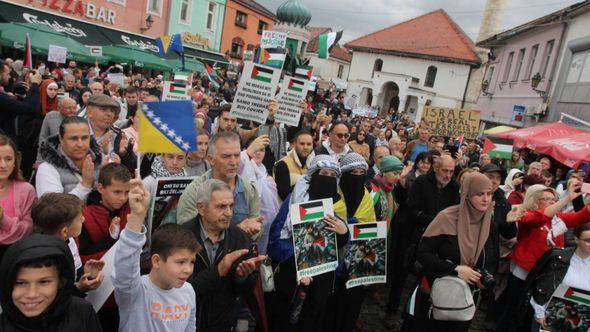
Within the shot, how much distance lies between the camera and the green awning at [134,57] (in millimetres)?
19375

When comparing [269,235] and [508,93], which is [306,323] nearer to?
[269,235]

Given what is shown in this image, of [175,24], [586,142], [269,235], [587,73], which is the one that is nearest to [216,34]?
[175,24]

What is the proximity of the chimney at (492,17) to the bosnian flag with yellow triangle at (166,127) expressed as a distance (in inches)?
1500

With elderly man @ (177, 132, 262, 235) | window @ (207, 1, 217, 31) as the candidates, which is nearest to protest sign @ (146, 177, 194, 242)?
elderly man @ (177, 132, 262, 235)

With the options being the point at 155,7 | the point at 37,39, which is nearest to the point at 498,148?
the point at 37,39

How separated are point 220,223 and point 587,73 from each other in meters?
15.1

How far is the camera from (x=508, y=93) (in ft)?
70.7

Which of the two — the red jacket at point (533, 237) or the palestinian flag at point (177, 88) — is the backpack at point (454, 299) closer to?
the red jacket at point (533, 237)

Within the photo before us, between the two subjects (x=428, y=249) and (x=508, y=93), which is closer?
(x=428, y=249)

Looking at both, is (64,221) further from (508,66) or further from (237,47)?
(237,47)

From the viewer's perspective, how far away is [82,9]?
22312 millimetres

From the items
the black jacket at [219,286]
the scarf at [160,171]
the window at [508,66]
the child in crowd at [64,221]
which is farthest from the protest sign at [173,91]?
the window at [508,66]

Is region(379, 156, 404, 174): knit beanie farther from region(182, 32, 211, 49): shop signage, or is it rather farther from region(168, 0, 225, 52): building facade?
region(182, 32, 211, 49): shop signage

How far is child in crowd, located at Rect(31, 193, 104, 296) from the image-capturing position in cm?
237
